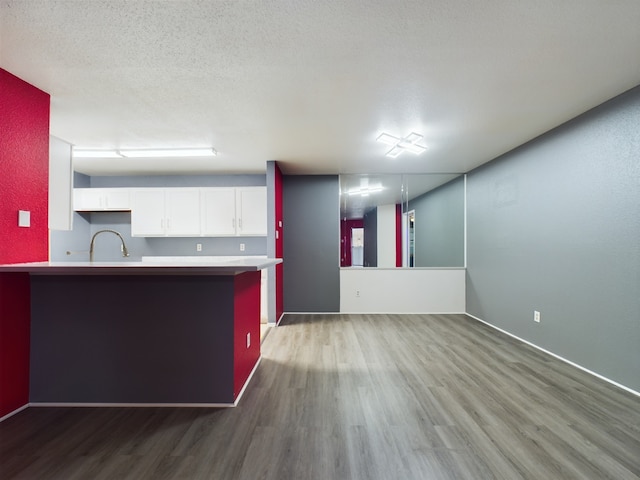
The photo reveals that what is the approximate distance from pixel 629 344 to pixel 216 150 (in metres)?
4.59

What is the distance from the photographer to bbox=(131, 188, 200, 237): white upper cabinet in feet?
15.7

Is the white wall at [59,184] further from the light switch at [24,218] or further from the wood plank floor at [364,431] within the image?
the wood plank floor at [364,431]

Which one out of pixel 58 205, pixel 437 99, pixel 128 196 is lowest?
pixel 58 205

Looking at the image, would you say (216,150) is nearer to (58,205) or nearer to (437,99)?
(58,205)

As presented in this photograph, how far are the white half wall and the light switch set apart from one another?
12.8ft

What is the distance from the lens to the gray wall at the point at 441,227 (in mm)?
5004

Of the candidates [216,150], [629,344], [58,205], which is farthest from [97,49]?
[629,344]

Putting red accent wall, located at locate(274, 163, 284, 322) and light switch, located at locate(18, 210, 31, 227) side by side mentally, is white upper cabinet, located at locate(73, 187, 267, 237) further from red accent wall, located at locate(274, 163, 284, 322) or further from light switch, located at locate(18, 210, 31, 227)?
light switch, located at locate(18, 210, 31, 227)

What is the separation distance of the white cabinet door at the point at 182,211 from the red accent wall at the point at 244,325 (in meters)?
2.46

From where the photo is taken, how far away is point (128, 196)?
478 cm

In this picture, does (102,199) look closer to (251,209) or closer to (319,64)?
(251,209)

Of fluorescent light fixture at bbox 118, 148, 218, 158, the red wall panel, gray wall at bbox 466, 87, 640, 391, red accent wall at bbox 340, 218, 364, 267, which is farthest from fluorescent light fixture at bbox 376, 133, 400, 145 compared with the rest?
the red wall panel

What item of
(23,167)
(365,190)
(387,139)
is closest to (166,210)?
(23,167)

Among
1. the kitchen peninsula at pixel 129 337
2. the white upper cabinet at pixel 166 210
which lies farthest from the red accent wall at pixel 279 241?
the kitchen peninsula at pixel 129 337
